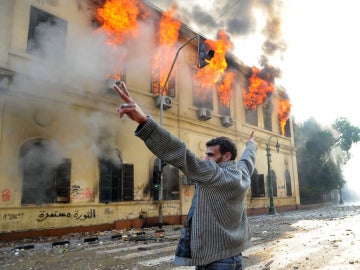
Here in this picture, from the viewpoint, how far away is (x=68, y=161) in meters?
10.4

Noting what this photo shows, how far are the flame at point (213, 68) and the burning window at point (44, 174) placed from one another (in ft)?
27.7

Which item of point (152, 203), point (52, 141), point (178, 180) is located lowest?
point (152, 203)

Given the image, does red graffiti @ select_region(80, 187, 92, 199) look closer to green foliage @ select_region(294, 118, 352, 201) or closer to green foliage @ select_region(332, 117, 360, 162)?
green foliage @ select_region(294, 118, 352, 201)

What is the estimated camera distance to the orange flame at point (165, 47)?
14.2m

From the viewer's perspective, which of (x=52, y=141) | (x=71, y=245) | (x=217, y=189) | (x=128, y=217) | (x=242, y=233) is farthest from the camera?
(x=128, y=217)

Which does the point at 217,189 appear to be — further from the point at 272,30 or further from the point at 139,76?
the point at 272,30

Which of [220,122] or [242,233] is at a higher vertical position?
[220,122]

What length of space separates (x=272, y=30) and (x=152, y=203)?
10.7 m

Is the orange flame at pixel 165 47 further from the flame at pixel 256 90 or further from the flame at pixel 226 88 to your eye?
the flame at pixel 256 90

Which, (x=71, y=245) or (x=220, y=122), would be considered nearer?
(x=71, y=245)

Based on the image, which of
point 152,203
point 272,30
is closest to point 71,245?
point 152,203

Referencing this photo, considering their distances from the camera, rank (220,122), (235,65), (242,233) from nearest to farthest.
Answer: (242,233)
(220,122)
(235,65)

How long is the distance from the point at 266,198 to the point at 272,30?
10.4m

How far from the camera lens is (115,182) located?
1182cm
